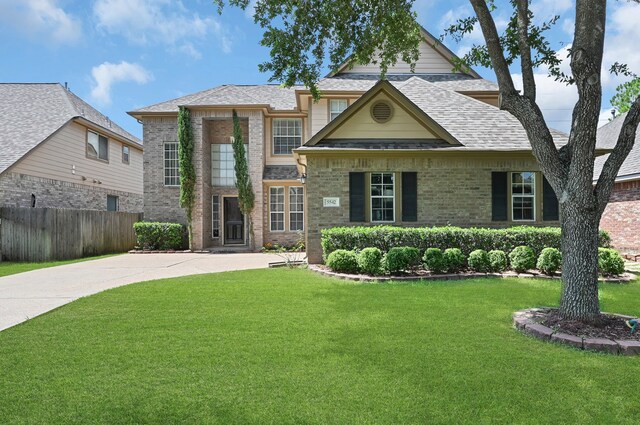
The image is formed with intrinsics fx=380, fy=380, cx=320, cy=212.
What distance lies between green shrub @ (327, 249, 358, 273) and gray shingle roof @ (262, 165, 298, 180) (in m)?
8.76

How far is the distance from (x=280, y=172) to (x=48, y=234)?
983cm

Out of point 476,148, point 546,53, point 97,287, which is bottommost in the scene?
point 97,287

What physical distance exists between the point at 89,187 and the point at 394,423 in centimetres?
2090

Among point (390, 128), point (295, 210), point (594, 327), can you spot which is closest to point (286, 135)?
point (295, 210)

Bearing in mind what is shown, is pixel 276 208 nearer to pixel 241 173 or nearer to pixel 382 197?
pixel 241 173

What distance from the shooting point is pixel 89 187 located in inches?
768

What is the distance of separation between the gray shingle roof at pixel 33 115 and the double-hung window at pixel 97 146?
628 mm

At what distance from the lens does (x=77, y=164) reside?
1845 centimetres

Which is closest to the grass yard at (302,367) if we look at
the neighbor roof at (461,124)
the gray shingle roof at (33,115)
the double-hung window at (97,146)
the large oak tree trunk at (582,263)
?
the large oak tree trunk at (582,263)

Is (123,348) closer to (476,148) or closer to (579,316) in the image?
(579,316)

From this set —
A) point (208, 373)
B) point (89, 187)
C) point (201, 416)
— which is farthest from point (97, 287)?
point (89, 187)

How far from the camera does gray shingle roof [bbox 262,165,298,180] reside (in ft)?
60.4

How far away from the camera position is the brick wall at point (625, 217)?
47.0 feet

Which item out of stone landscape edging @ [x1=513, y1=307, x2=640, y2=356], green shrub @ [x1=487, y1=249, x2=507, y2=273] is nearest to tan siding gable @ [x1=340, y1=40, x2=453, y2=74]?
green shrub @ [x1=487, y1=249, x2=507, y2=273]
